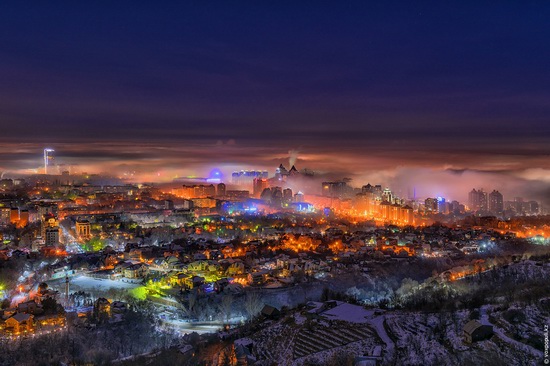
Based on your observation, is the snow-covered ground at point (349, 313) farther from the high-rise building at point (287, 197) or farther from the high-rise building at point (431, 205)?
the high-rise building at point (287, 197)

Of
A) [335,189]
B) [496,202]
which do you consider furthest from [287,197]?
[496,202]

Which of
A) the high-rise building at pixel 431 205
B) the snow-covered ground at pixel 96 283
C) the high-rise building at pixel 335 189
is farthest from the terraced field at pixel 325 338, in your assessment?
the high-rise building at pixel 335 189

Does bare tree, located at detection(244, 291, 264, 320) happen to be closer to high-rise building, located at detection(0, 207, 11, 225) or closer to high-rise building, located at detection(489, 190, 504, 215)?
high-rise building, located at detection(0, 207, 11, 225)

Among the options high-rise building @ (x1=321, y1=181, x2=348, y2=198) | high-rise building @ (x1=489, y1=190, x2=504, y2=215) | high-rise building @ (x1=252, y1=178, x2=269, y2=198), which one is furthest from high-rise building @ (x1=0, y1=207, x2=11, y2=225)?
high-rise building @ (x1=489, y1=190, x2=504, y2=215)

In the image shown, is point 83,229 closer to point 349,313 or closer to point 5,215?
point 5,215

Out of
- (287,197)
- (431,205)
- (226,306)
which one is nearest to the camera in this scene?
(226,306)

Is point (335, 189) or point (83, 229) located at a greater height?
point (335, 189)

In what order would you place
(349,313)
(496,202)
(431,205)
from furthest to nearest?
1. (431,205)
2. (496,202)
3. (349,313)

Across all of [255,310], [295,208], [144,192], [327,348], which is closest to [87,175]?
[144,192]

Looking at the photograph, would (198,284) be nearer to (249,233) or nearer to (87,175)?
(249,233)
